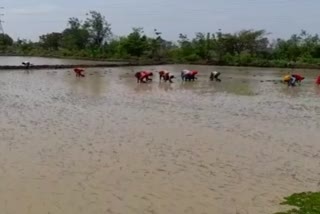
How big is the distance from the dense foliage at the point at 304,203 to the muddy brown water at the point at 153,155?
0.68ft

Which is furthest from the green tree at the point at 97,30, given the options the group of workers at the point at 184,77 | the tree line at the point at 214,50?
the group of workers at the point at 184,77

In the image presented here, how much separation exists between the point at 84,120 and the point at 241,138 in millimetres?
4227

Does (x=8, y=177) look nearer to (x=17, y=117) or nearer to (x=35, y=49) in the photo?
(x=17, y=117)

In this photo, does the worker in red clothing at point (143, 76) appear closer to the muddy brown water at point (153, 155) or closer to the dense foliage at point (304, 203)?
the muddy brown water at point (153, 155)

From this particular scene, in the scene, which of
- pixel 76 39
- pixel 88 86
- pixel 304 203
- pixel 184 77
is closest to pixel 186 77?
pixel 184 77

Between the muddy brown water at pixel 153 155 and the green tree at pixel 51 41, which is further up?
the green tree at pixel 51 41

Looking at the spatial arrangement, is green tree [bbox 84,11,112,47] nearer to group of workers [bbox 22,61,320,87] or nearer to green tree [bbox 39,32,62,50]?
green tree [bbox 39,32,62,50]

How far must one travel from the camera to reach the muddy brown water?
20.3 feet

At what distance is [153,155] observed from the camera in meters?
8.62

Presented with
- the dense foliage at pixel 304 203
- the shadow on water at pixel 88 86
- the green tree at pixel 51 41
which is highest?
the green tree at pixel 51 41

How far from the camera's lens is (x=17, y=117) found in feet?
42.0

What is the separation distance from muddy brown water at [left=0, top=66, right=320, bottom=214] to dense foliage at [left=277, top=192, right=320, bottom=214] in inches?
8.2

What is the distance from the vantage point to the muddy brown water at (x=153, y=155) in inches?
244

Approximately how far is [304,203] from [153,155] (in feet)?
11.0
